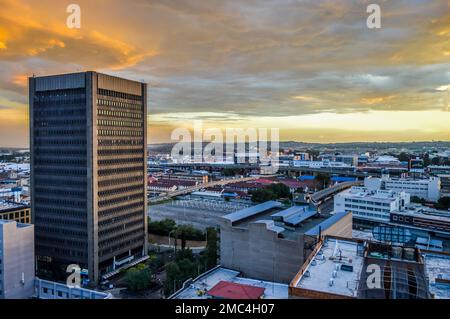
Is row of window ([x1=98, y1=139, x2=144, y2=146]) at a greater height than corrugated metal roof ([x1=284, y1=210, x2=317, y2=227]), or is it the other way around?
row of window ([x1=98, y1=139, x2=144, y2=146])

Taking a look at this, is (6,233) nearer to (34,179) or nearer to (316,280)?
(34,179)

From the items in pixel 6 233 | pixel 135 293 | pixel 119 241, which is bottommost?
pixel 135 293

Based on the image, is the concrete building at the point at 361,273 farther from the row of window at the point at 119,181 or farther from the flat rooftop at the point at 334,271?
the row of window at the point at 119,181

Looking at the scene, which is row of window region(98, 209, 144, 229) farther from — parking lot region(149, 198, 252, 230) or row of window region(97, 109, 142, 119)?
parking lot region(149, 198, 252, 230)

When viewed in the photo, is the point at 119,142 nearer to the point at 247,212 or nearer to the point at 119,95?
the point at 119,95

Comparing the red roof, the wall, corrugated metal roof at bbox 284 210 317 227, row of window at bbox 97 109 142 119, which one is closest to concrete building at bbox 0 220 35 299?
row of window at bbox 97 109 142 119

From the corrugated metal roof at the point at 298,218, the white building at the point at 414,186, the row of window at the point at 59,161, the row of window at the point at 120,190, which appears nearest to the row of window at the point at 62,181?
the row of window at the point at 59,161
